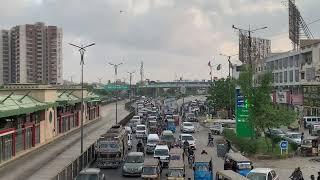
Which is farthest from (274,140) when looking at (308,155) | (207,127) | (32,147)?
(207,127)

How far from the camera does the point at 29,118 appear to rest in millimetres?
46656

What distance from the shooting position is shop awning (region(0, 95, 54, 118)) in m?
36.0

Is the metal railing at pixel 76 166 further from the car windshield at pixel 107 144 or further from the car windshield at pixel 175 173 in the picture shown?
the car windshield at pixel 175 173

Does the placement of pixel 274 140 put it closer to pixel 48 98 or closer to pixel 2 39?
pixel 48 98

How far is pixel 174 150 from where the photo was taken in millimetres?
37500

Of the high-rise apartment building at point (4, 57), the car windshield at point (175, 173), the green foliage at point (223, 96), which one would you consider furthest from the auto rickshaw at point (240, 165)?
the high-rise apartment building at point (4, 57)

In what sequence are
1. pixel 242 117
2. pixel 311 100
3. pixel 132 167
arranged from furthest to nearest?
pixel 311 100, pixel 242 117, pixel 132 167

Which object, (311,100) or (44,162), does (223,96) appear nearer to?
(311,100)

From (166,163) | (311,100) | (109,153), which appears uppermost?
(311,100)

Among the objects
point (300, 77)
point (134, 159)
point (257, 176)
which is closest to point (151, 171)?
point (134, 159)

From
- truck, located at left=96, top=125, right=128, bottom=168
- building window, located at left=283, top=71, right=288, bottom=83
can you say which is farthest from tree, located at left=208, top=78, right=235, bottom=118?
truck, located at left=96, top=125, right=128, bottom=168

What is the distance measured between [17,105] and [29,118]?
19.4 feet

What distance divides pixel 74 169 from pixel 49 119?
2401 centimetres

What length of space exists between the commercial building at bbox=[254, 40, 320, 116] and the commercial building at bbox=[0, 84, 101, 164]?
2875 centimetres
